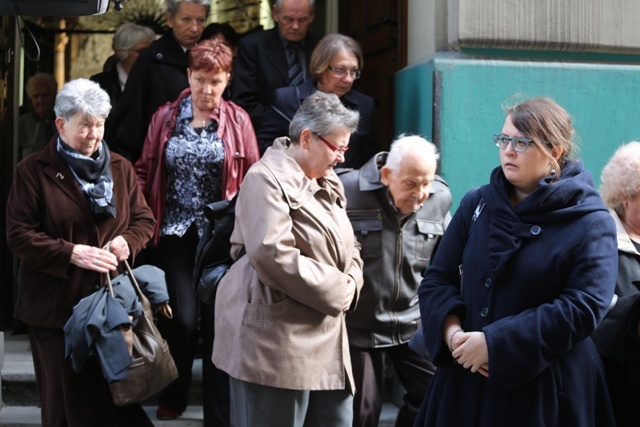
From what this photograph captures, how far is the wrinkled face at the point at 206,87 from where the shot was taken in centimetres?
599

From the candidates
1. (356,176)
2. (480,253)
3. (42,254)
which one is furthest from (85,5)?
(480,253)

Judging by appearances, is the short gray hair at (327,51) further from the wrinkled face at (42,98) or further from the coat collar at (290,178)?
the wrinkled face at (42,98)

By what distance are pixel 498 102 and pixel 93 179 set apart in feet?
7.61

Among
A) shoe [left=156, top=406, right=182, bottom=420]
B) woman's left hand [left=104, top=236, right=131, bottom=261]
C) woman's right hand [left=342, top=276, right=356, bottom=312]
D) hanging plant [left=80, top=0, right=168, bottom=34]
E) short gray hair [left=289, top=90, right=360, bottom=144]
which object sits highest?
hanging plant [left=80, top=0, right=168, bottom=34]

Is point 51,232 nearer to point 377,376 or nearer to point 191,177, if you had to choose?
point 191,177

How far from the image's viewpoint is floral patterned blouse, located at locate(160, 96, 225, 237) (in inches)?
235

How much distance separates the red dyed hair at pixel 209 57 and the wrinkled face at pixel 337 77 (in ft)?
1.90

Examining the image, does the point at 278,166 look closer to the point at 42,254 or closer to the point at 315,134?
the point at 315,134

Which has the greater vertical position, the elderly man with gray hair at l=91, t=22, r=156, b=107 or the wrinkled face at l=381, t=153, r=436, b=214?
the elderly man with gray hair at l=91, t=22, r=156, b=107

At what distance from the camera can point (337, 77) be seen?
6270mm

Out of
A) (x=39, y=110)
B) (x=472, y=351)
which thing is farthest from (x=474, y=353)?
(x=39, y=110)

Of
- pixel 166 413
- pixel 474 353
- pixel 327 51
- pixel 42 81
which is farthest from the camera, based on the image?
pixel 42 81

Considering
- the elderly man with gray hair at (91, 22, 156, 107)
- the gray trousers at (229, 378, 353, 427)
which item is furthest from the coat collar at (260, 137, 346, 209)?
the elderly man with gray hair at (91, 22, 156, 107)

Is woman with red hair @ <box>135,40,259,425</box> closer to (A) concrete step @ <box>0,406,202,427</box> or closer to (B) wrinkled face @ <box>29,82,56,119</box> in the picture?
(A) concrete step @ <box>0,406,202,427</box>
